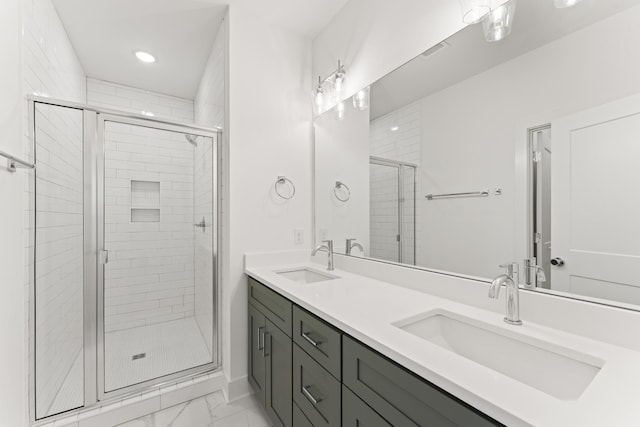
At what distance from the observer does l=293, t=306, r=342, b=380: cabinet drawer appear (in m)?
1.00

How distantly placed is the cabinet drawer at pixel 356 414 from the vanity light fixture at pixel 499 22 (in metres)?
1.42

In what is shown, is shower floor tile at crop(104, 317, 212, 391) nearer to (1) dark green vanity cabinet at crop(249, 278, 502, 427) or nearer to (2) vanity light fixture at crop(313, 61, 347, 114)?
(1) dark green vanity cabinet at crop(249, 278, 502, 427)

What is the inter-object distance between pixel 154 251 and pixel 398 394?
217cm

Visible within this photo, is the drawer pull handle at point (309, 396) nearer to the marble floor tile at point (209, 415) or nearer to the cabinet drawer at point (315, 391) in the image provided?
the cabinet drawer at point (315, 391)

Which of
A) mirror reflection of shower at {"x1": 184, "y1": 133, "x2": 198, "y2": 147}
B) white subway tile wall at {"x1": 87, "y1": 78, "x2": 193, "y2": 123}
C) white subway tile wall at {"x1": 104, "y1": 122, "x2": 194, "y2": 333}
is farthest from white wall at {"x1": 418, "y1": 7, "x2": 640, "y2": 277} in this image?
white subway tile wall at {"x1": 87, "y1": 78, "x2": 193, "y2": 123}

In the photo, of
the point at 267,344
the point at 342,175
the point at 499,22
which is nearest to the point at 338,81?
the point at 342,175

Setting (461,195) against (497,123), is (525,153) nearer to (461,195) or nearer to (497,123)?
(497,123)

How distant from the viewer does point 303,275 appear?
2.03 metres

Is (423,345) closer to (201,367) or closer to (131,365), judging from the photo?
(201,367)

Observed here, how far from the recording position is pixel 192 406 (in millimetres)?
1787

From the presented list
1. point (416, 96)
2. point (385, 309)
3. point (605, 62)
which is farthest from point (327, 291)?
point (605, 62)

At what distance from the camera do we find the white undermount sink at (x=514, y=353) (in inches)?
29.3

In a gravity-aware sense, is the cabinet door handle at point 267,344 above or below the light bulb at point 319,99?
below

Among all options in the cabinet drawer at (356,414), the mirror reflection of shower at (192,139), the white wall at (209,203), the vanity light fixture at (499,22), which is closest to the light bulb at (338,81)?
the white wall at (209,203)
